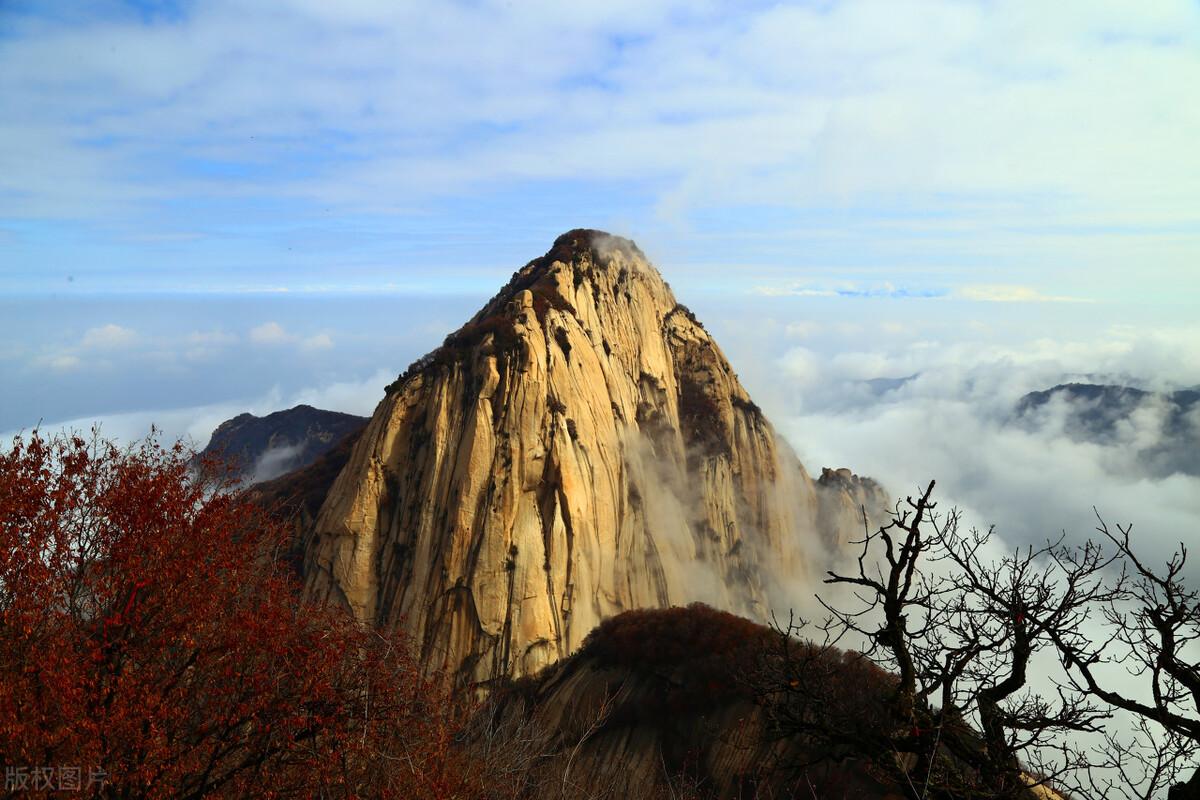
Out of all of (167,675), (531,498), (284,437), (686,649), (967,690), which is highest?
(284,437)

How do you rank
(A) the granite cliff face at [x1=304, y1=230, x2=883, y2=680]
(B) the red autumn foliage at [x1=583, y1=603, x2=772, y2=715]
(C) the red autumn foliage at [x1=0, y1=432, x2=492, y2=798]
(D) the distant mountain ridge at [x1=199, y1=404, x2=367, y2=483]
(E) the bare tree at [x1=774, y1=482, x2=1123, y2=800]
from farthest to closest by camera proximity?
Answer: (D) the distant mountain ridge at [x1=199, y1=404, x2=367, y2=483] < (A) the granite cliff face at [x1=304, y1=230, x2=883, y2=680] < (B) the red autumn foliage at [x1=583, y1=603, x2=772, y2=715] < (C) the red autumn foliage at [x1=0, y1=432, x2=492, y2=798] < (E) the bare tree at [x1=774, y1=482, x2=1123, y2=800]

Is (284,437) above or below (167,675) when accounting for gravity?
above

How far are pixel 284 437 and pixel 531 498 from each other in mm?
68653

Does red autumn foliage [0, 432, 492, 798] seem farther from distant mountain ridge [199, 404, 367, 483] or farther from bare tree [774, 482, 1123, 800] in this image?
distant mountain ridge [199, 404, 367, 483]

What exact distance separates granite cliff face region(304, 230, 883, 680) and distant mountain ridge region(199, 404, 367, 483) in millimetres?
44468

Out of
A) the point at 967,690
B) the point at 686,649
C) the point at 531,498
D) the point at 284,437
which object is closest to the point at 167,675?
the point at 967,690

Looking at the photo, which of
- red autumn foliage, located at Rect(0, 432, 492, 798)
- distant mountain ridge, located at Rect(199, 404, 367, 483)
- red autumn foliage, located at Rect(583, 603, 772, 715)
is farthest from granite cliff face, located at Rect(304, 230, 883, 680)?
distant mountain ridge, located at Rect(199, 404, 367, 483)

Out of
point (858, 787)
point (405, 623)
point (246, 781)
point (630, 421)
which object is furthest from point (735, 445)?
point (246, 781)

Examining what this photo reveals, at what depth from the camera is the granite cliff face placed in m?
36.2

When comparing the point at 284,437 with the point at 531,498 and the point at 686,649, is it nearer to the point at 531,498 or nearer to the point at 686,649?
the point at 531,498

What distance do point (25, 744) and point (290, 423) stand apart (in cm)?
9493

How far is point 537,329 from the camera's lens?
4325cm

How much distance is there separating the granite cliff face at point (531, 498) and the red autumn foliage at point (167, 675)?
594 inches

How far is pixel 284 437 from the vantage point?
96375mm
